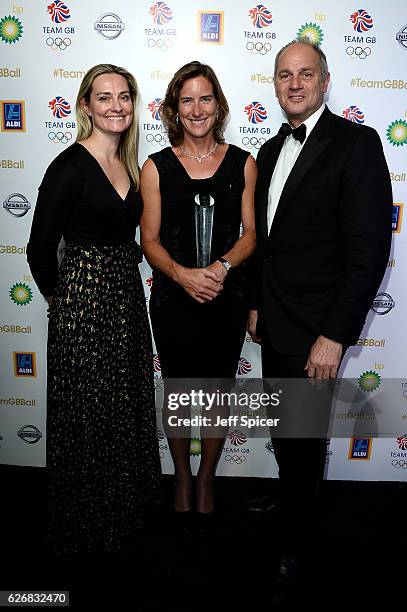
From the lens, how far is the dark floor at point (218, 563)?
2.00 metres

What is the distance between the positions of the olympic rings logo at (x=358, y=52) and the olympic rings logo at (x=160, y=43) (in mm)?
818

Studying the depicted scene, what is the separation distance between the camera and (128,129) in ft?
6.90

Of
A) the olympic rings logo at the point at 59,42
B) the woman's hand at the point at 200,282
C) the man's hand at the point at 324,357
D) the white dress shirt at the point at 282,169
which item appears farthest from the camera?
the olympic rings logo at the point at 59,42

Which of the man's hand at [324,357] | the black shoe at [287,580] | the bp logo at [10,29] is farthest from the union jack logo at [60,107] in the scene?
the black shoe at [287,580]

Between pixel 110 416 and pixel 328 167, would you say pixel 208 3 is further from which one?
pixel 110 416

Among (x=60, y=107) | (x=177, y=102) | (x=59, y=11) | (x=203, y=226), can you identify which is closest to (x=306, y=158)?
(x=203, y=226)

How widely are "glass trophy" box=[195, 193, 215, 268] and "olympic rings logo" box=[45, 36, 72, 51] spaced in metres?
1.01

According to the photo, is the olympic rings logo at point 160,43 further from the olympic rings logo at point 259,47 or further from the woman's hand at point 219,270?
the woman's hand at point 219,270

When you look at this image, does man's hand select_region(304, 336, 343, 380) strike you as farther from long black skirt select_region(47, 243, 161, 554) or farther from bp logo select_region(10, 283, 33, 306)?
bp logo select_region(10, 283, 33, 306)

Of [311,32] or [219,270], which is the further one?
[311,32]

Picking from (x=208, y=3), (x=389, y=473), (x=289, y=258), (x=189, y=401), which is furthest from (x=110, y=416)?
(x=208, y=3)

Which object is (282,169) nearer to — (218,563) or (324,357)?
(324,357)

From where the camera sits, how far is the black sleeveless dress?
2.17 meters

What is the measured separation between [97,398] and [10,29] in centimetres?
176
